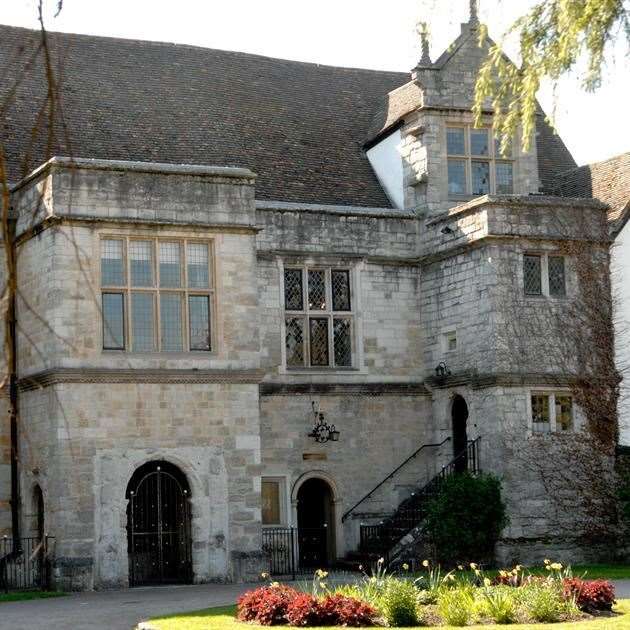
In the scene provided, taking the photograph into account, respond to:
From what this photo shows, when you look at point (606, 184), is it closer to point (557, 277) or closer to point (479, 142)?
point (479, 142)

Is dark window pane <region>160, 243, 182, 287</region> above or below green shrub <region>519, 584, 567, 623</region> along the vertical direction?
above

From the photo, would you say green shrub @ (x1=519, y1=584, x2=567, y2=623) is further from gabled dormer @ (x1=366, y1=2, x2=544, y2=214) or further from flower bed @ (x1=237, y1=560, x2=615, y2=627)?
gabled dormer @ (x1=366, y1=2, x2=544, y2=214)

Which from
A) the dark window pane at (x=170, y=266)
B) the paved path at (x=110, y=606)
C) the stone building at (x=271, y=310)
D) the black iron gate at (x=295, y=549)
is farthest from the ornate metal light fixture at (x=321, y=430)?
the paved path at (x=110, y=606)

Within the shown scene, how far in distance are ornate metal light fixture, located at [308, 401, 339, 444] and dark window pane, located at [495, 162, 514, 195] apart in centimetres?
617

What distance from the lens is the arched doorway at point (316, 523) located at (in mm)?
26984

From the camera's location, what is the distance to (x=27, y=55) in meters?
30.0

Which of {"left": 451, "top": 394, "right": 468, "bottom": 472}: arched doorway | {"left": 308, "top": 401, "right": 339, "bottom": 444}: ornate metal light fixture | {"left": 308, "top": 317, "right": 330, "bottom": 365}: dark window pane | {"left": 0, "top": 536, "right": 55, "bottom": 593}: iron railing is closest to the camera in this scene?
{"left": 0, "top": 536, "right": 55, "bottom": 593}: iron railing

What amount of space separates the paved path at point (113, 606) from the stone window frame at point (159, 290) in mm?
4018

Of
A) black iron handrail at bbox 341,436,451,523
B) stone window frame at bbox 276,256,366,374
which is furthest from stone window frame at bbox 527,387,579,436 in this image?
stone window frame at bbox 276,256,366,374

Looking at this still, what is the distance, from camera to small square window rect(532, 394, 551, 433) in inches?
1024

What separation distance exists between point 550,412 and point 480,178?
18.0ft

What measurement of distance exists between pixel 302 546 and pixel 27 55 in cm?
1225

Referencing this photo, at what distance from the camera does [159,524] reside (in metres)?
23.6

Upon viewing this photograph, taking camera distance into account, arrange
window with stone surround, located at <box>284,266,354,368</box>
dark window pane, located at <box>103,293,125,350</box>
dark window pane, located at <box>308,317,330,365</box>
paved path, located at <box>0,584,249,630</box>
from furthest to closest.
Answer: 1. dark window pane, located at <box>308,317,330,365</box>
2. window with stone surround, located at <box>284,266,354,368</box>
3. dark window pane, located at <box>103,293,125,350</box>
4. paved path, located at <box>0,584,249,630</box>
